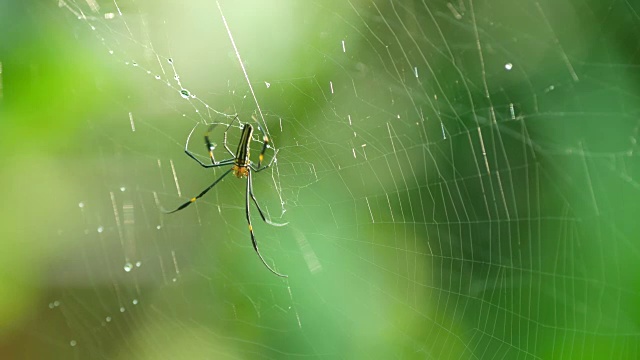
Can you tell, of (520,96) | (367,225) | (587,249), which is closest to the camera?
(587,249)

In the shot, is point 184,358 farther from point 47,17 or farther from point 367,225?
point 47,17

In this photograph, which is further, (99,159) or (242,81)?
(99,159)

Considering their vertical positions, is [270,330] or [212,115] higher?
[212,115]

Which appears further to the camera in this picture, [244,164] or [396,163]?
[244,164]

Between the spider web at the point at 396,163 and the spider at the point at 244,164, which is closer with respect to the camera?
the spider web at the point at 396,163

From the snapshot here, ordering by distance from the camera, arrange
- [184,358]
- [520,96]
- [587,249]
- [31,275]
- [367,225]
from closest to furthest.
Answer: [587,249] < [520,96] < [367,225] < [31,275] < [184,358]

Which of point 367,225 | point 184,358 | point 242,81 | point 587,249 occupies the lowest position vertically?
point 184,358

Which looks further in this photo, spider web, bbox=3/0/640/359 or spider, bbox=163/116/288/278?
spider, bbox=163/116/288/278

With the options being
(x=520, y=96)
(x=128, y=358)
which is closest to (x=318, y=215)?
(x=520, y=96)
